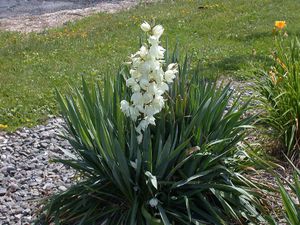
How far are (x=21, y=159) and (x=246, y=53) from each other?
5.41m

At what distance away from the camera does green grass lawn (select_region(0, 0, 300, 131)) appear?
8868mm

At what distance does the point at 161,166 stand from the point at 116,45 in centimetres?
800

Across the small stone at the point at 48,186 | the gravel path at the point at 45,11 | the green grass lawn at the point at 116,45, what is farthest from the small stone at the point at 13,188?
the gravel path at the point at 45,11

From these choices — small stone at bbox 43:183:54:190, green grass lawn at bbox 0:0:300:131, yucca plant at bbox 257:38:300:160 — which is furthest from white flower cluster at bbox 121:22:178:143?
green grass lawn at bbox 0:0:300:131

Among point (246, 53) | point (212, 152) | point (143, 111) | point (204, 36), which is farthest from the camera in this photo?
point (204, 36)

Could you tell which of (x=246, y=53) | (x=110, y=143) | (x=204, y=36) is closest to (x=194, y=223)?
(x=110, y=143)

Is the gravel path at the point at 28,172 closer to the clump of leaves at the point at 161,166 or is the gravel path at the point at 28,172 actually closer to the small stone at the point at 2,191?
the small stone at the point at 2,191

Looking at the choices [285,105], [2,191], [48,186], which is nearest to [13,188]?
[2,191]

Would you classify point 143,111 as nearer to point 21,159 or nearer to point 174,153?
point 174,153

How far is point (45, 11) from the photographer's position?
18.9 metres

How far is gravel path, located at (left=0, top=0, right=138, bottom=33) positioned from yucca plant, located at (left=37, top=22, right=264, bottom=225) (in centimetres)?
1086

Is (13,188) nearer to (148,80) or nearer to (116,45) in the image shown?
(148,80)

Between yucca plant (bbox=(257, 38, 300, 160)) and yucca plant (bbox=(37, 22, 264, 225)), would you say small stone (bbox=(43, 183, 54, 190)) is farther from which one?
yucca plant (bbox=(257, 38, 300, 160))

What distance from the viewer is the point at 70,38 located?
1317cm
